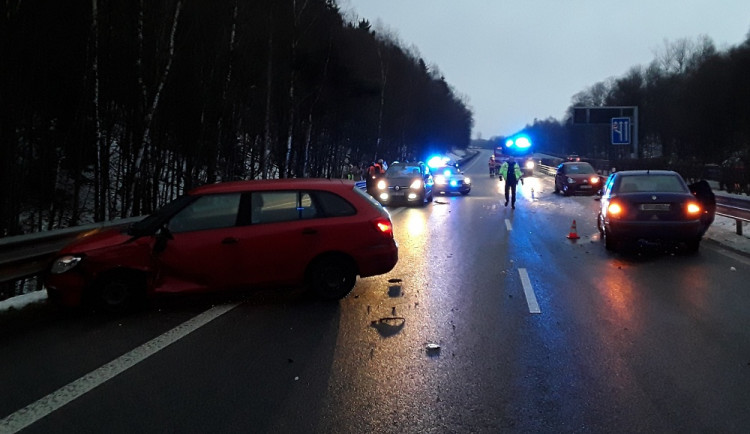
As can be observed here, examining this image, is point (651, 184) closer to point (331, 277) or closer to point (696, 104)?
point (331, 277)

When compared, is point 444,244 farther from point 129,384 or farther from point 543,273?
point 129,384

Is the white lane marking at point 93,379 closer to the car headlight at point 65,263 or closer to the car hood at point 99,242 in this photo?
the car hood at point 99,242

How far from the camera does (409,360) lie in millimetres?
5270

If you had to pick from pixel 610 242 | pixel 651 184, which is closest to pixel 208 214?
pixel 610 242

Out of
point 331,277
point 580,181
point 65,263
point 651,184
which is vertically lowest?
point 331,277

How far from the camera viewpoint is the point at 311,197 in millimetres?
7719

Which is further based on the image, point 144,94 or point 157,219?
point 144,94

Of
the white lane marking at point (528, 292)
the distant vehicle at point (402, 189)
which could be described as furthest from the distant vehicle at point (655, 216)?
the distant vehicle at point (402, 189)

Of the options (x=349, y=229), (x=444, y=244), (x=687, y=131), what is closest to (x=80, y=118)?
(x=444, y=244)

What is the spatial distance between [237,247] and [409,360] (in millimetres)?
2861

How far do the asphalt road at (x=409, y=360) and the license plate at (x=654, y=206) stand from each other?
209cm

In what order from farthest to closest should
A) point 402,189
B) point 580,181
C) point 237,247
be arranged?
point 580,181 < point 402,189 < point 237,247

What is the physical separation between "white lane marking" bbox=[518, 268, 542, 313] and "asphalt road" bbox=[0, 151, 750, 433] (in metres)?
0.06

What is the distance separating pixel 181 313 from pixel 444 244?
6.85 m
